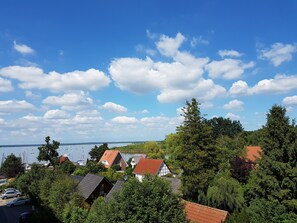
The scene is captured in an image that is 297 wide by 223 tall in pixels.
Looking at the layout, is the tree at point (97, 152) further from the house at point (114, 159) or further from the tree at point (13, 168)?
the tree at point (13, 168)

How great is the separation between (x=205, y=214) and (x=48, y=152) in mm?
45192

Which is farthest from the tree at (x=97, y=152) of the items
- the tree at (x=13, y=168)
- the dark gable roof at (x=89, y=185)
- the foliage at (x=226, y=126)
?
the dark gable roof at (x=89, y=185)

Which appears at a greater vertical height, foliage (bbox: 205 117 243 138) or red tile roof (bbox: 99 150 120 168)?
foliage (bbox: 205 117 243 138)

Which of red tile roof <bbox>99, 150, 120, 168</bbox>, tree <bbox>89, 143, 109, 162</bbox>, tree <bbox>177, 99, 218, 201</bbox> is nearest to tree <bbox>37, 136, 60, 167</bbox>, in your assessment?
red tile roof <bbox>99, 150, 120, 168</bbox>

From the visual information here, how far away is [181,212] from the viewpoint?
52.5 ft

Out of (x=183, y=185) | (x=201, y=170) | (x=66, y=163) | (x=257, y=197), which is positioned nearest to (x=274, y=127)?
(x=257, y=197)

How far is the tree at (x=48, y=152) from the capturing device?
59.5m

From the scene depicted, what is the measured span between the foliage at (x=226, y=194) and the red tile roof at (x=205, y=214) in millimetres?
3721

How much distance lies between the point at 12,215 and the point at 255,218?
94.5 ft

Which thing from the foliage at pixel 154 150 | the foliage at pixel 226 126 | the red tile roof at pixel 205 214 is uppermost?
the foliage at pixel 226 126

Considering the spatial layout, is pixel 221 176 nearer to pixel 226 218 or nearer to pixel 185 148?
pixel 185 148

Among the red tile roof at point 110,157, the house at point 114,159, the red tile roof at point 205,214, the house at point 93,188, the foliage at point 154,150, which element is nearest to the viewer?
the red tile roof at point 205,214

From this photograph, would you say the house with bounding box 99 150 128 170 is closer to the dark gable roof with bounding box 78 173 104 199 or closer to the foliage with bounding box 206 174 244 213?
the dark gable roof with bounding box 78 173 104 199

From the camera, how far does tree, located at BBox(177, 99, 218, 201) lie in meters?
29.3
